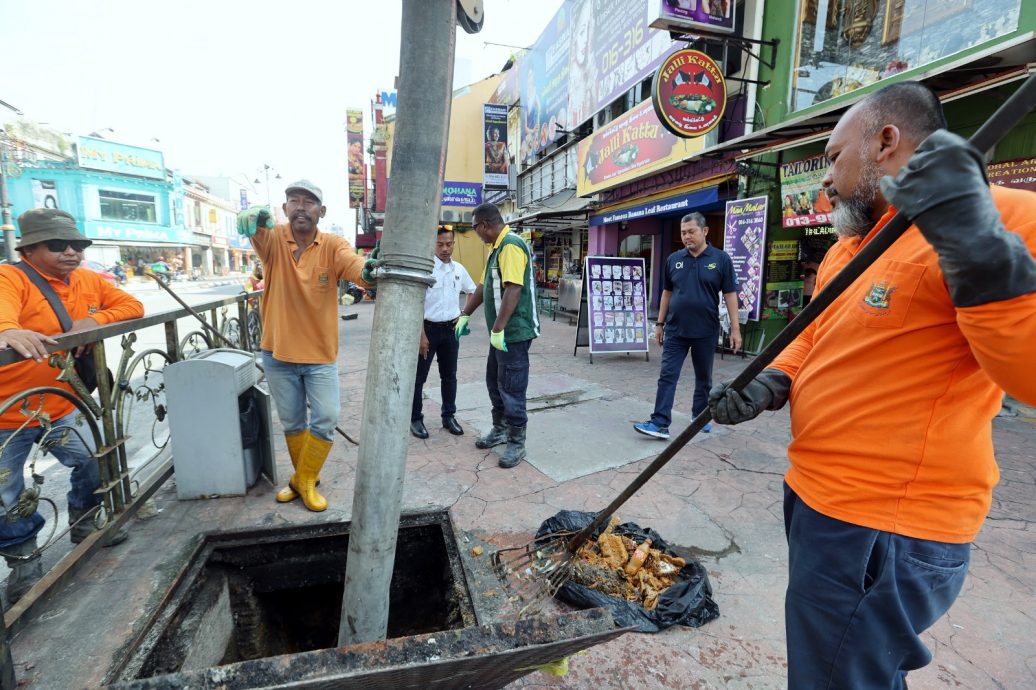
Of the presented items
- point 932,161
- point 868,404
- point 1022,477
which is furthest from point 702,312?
point 932,161

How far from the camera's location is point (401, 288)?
1320 mm

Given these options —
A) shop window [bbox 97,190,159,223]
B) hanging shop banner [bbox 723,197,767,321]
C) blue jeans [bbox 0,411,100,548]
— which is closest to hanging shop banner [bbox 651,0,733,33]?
hanging shop banner [bbox 723,197,767,321]

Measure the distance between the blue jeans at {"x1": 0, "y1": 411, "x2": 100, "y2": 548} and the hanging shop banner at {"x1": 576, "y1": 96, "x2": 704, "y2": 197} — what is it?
29.2 ft

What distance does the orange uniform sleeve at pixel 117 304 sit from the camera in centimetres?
282

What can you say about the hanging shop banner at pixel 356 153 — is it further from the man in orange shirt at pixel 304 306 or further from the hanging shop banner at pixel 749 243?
the man in orange shirt at pixel 304 306

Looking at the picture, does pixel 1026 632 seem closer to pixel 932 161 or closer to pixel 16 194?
pixel 932 161

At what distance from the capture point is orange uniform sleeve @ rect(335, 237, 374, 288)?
3.11 metres

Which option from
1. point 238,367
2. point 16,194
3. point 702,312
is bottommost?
point 238,367

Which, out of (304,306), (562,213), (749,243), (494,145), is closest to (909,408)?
(304,306)

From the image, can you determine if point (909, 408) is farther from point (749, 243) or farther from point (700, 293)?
point (749, 243)

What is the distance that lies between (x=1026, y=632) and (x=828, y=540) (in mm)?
2041

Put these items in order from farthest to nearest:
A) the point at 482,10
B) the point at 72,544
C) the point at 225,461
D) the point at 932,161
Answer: the point at 225,461, the point at 72,544, the point at 482,10, the point at 932,161

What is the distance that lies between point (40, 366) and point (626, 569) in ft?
10.4

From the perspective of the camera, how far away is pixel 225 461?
130 inches
